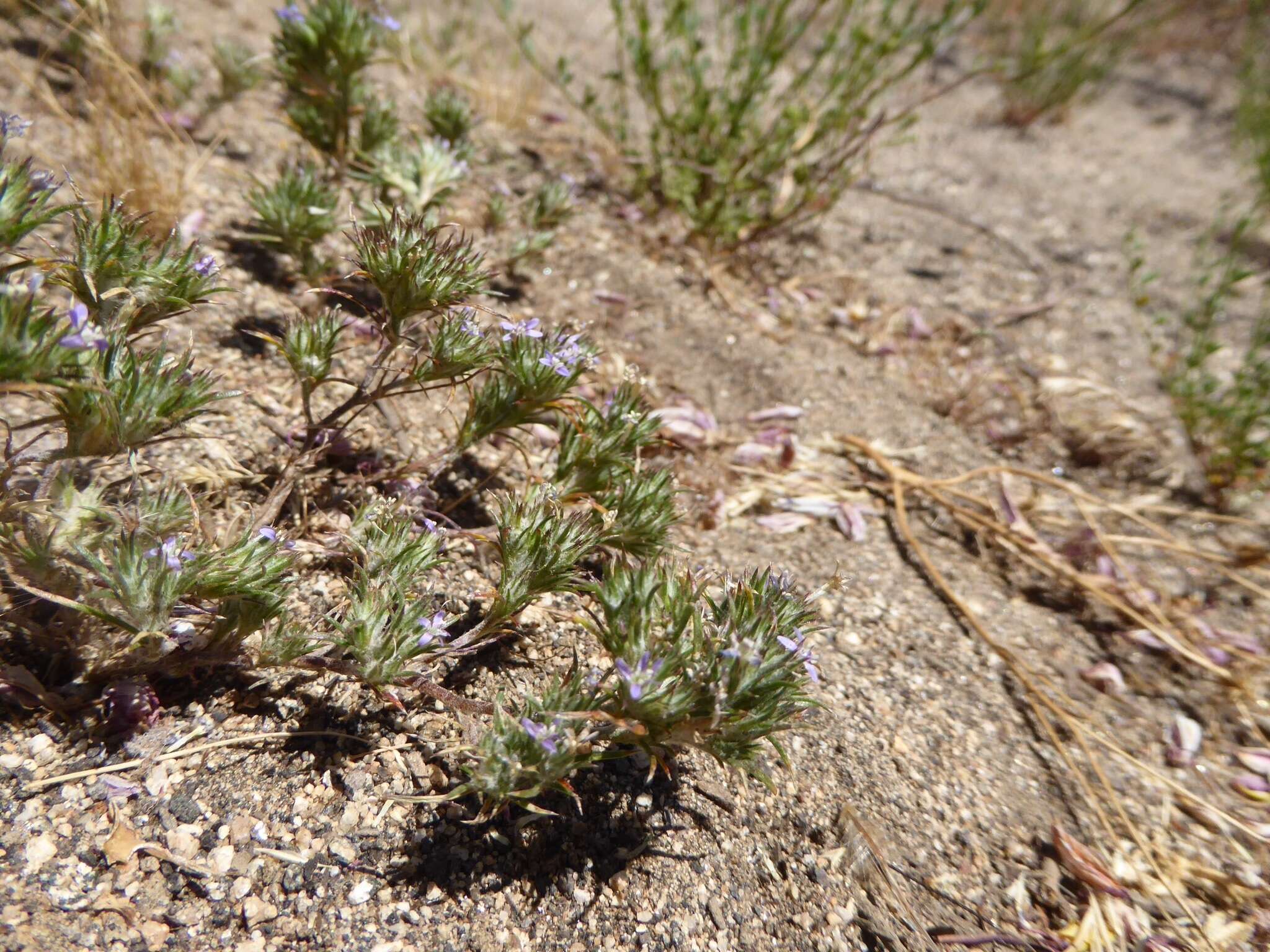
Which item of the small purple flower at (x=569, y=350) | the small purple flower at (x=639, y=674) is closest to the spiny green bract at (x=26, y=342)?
the small purple flower at (x=569, y=350)

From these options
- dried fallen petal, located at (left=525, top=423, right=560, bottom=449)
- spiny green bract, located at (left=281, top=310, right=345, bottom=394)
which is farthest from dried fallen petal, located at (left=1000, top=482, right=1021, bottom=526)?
spiny green bract, located at (left=281, top=310, right=345, bottom=394)

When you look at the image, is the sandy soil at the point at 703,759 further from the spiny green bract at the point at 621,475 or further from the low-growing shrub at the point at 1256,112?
the low-growing shrub at the point at 1256,112

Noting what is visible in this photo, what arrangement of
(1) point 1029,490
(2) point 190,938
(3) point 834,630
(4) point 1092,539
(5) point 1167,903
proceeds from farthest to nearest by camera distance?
(1) point 1029,490 < (4) point 1092,539 < (3) point 834,630 < (5) point 1167,903 < (2) point 190,938

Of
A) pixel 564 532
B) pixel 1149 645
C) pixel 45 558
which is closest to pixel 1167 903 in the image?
pixel 1149 645

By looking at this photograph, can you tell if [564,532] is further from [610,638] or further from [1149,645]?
[1149,645]

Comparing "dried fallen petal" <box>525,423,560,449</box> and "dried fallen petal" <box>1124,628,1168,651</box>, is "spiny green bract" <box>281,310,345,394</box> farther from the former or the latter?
"dried fallen petal" <box>1124,628,1168,651</box>
